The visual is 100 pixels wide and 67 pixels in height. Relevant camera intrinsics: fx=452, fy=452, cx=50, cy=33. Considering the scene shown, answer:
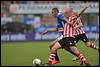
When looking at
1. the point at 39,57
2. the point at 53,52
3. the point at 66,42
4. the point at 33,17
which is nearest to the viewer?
the point at 53,52

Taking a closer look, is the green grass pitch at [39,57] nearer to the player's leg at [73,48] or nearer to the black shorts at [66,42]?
the player's leg at [73,48]

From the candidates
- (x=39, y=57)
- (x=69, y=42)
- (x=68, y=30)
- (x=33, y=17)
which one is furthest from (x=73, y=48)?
(x=33, y=17)

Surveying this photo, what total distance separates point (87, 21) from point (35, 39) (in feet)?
23.4

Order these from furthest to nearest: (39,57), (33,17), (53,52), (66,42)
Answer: (33,17) → (39,57) → (66,42) → (53,52)

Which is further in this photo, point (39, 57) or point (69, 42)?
point (39, 57)

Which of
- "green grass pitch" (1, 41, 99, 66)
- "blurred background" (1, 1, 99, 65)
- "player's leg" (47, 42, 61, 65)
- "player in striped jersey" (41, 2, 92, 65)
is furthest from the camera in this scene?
"blurred background" (1, 1, 99, 65)

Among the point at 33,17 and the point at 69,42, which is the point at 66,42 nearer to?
the point at 69,42

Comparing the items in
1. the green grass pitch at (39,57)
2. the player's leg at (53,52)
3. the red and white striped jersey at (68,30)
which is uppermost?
the red and white striped jersey at (68,30)

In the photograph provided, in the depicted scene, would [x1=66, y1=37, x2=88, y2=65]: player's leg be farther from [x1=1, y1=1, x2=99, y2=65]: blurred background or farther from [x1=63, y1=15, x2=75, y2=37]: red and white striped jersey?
[x1=1, y1=1, x2=99, y2=65]: blurred background

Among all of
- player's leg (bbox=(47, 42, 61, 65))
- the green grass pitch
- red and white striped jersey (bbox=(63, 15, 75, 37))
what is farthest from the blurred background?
player's leg (bbox=(47, 42, 61, 65))

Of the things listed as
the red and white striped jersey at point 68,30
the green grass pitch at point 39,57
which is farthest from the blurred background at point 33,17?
the red and white striped jersey at point 68,30

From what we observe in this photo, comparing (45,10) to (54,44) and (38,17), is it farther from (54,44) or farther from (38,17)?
(54,44)

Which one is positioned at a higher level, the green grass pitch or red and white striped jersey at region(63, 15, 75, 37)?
red and white striped jersey at region(63, 15, 75, 37)

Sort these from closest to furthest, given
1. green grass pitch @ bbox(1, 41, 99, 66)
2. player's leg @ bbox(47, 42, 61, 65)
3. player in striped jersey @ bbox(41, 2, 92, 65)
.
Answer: player's leg @ bbox(47, 42, 61, 65)
player in striped jersey @ bbox(41, 2, 92, 65)
green grass pitch @ bbox(1, 41, 99, 66)
